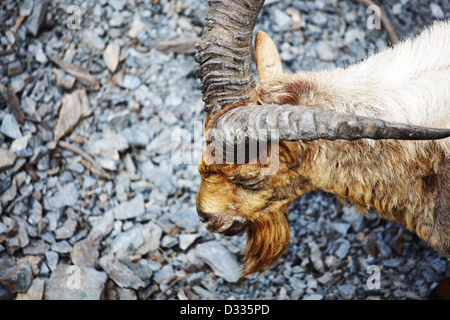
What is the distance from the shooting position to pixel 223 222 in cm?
411

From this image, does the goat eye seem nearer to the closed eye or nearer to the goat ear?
the closed eye

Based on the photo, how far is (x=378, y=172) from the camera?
12.0 ft

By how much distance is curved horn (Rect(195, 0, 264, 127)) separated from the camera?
A: 348cm

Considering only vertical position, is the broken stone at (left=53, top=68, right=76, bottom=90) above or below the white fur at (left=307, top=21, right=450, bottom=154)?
below

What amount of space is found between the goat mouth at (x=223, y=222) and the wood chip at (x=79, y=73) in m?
3.24

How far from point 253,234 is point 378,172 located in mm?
1603

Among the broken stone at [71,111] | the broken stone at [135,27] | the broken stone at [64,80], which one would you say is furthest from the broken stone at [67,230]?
the broken stone at [135,27]

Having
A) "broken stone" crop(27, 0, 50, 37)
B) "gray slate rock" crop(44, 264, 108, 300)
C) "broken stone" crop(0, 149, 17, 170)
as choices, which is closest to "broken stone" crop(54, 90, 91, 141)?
"broken stone" crop(0, 149, 17, 170)

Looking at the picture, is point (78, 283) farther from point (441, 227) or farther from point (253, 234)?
point (441, 227)

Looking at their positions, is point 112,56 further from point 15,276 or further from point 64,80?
point 15,276

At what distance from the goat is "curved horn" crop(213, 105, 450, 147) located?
0.04ft

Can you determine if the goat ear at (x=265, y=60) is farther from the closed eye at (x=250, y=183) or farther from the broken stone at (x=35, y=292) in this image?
the broken stone at (x=35, y=292)

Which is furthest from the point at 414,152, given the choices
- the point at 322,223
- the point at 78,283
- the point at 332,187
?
the point at 78,283

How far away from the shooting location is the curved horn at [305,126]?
9.05 ft
